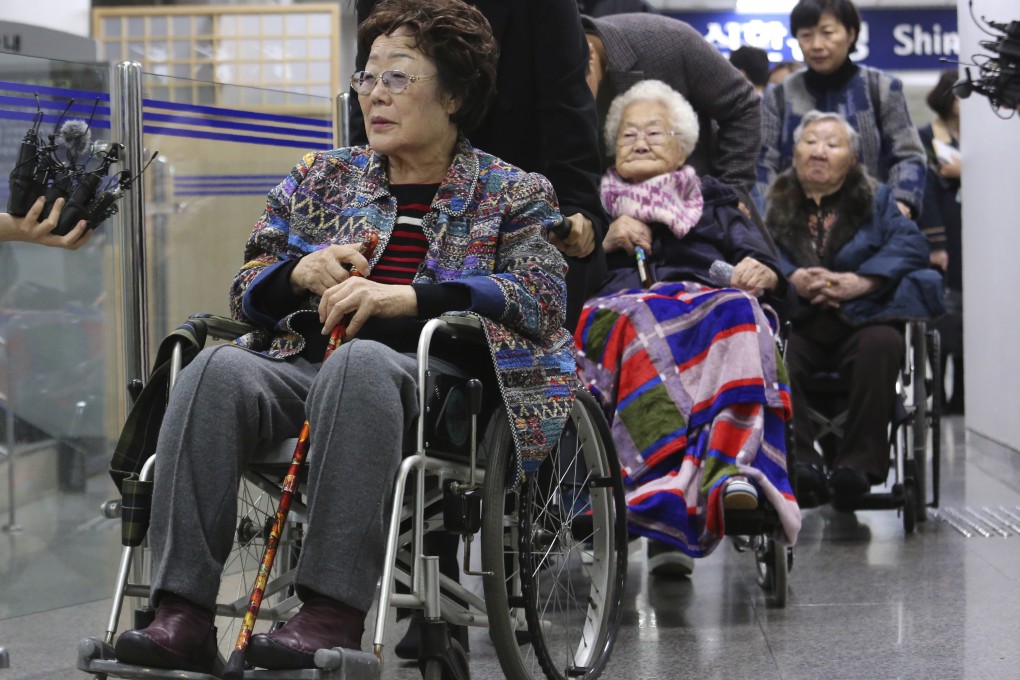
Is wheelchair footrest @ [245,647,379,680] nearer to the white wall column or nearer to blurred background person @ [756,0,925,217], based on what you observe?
blurred background person @ [756,0,925,217]

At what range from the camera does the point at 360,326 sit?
2.28 metres

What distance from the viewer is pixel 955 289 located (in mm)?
8680

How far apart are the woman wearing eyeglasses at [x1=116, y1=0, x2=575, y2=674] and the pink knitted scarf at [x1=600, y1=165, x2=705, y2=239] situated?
51.8 inches

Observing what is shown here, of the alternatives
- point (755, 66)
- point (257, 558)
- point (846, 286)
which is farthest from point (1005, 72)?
point (755, 66)

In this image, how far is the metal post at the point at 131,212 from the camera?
3.18m

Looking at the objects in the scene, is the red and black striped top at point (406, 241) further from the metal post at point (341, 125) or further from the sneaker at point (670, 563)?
the sneaker at point (670, 563)

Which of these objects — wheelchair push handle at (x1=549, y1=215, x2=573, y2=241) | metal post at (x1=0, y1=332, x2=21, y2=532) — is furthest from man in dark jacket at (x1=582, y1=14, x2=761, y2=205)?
metal post at (x1=0, y1=332, x2=21, y2=532)

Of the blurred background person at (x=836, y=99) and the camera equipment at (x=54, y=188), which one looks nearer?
the camera equipment at (x=54, y=188)

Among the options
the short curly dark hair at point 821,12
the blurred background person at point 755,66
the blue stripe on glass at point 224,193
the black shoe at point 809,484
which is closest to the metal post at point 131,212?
the blue stripe on glass at point 224,193

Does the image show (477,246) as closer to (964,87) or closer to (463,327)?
(463,327)

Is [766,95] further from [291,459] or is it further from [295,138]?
[291,459]

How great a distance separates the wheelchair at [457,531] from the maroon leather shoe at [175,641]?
0.02 m

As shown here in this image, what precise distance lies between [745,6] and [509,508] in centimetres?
1133

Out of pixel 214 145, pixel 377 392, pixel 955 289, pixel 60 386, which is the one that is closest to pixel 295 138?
pixel 214 145
